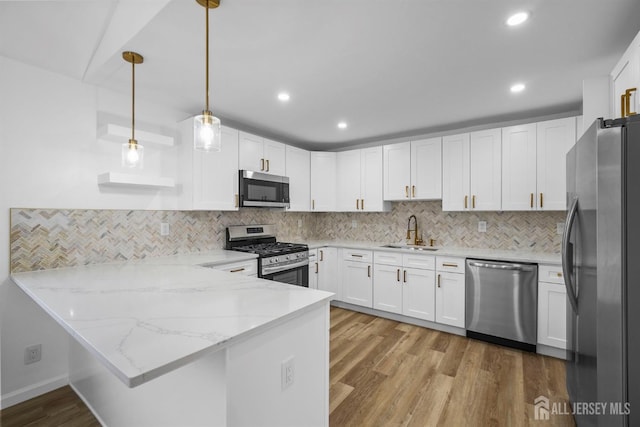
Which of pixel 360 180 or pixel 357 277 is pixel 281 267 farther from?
pixel 360 180

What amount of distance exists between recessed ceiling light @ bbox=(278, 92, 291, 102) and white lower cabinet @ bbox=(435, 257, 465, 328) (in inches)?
92.9

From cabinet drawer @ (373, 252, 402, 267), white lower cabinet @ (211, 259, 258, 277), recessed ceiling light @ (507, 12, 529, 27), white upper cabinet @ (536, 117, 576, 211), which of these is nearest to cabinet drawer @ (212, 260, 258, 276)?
white lower cabinet @ (211, 259, 258, 277)

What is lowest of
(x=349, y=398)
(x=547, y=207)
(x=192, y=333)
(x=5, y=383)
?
(x=349, y=398)

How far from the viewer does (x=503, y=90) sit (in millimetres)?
2564

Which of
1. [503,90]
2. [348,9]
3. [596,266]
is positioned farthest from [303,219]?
[596,266]

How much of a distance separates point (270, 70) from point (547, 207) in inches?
117

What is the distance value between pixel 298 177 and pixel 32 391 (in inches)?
130

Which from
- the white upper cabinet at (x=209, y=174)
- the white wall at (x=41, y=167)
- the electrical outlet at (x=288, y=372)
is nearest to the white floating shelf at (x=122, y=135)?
the white wall at (x=41, y=167)

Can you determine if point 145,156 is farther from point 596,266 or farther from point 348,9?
point 596,266

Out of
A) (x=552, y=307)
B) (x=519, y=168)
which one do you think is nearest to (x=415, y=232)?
(x=519, y=168)

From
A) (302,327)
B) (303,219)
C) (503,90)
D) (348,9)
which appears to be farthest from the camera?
(303,219)

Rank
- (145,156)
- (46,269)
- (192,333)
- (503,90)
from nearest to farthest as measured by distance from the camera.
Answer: (192,333) < (46,269) < (503,90) < (145,156)

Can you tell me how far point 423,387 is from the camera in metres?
2.23

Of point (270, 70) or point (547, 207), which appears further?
point (547, 207)
